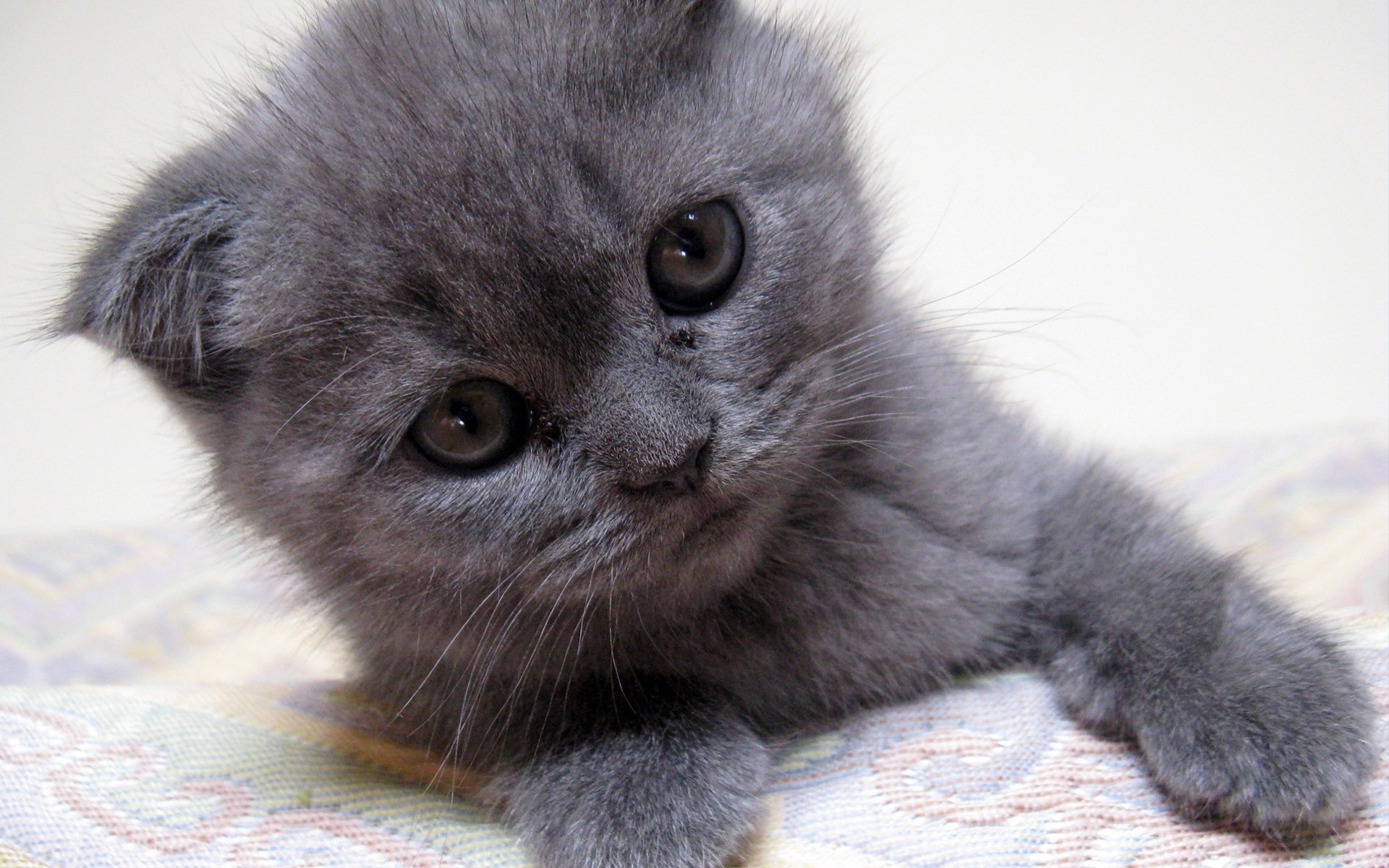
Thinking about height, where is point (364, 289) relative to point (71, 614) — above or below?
above

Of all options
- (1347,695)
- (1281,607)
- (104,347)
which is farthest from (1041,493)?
(104,347)

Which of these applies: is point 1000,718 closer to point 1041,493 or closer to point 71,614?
point 1041,493

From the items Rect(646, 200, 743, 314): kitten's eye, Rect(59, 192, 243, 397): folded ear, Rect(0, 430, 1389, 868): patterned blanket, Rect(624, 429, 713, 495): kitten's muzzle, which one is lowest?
Rect(0, 430, 1389, 868): patterned blanket

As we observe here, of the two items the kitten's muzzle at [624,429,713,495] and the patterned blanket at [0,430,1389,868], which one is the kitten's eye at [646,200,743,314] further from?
the patterned blanket at [0,430,1389,868]

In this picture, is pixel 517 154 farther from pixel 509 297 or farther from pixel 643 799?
pixel 643 799

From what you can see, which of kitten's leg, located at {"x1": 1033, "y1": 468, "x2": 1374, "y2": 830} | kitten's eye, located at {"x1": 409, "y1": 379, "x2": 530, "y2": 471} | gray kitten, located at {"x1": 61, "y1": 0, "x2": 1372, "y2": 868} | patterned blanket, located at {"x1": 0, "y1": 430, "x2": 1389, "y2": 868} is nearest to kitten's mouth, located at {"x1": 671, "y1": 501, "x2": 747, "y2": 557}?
gray kitten, located at {"x1": 61, "y1": 0, "x2": 1372, "y2": 868}

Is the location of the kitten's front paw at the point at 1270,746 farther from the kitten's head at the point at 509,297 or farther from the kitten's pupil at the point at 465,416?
the kitten's pupil at the point at 465,416
